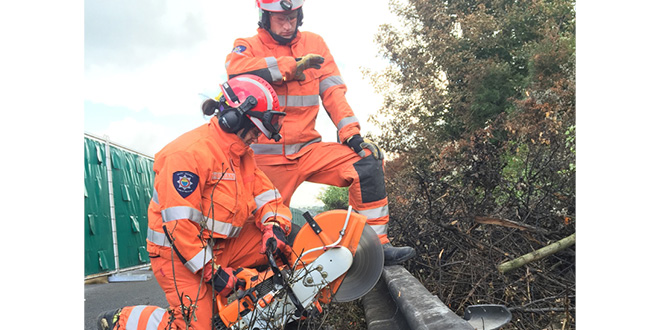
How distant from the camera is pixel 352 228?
3020 mm

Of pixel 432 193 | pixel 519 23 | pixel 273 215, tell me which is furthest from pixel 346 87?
pixel 519 23

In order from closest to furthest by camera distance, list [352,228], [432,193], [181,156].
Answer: [181,156] → [352,228] → [432,193]

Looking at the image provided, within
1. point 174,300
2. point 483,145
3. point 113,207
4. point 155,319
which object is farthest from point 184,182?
point 113,207

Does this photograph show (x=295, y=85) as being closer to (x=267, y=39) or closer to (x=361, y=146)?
(x=267, y=39)

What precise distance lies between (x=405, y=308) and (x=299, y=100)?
198 cm

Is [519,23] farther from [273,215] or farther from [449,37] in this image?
[273,215]

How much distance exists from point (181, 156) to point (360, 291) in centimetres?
138

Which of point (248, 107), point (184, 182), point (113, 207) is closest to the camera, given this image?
point (184, 182)

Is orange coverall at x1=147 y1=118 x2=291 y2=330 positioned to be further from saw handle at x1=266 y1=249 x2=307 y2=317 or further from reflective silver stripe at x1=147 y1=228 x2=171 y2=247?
saw handle at x1=266 y1=249 x2=307 y2=317

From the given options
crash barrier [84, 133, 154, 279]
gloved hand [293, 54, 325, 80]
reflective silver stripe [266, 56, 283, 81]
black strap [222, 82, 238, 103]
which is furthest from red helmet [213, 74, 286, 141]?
crash barrier [84, 133, 154, 279]

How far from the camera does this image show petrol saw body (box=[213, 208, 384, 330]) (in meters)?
2.71

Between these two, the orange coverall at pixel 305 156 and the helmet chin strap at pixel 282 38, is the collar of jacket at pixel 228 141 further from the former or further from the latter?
the helmet chin strap at pixel 282 38

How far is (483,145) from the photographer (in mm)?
4141

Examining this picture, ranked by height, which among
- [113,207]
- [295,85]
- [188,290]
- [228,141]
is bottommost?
[113,207]
